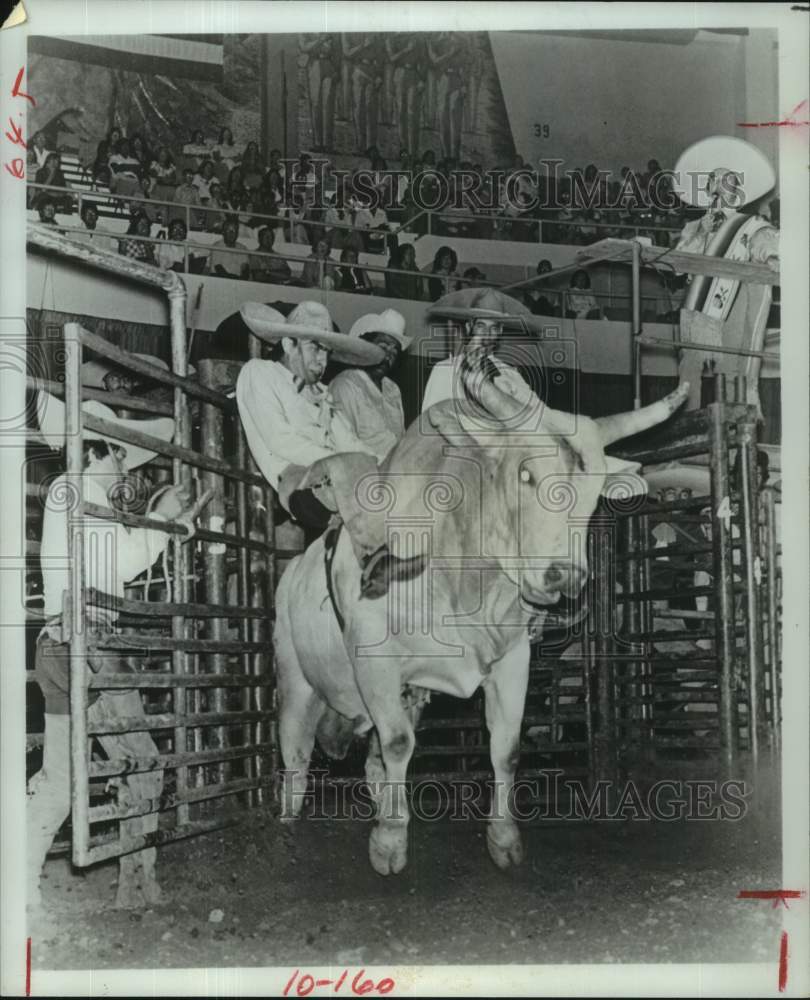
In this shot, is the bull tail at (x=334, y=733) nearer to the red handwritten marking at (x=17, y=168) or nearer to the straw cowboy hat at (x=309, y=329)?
Answer: the straw cowboy hat at (x=309, y=329)

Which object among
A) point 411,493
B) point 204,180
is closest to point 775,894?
point 411,493

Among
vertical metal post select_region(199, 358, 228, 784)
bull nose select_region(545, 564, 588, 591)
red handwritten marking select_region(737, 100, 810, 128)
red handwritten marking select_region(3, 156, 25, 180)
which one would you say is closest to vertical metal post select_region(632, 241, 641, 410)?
red handwritten marking select_region(737, 100, 810, 128)

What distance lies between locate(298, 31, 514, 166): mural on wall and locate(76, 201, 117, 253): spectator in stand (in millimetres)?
728

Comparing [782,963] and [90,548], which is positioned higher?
[90,548]

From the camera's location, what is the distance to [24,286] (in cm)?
422

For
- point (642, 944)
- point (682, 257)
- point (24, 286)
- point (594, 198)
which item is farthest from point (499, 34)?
point (642, 944)

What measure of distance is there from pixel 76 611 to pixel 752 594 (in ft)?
7.28

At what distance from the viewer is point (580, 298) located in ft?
14.4

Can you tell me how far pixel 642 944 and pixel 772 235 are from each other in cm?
240

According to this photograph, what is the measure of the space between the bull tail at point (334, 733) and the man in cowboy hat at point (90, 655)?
0.55 m

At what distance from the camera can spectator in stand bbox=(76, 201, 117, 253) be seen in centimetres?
424

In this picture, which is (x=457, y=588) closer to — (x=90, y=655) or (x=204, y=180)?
(x=90, y=655)

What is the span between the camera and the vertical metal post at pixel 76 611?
3758 millimetres

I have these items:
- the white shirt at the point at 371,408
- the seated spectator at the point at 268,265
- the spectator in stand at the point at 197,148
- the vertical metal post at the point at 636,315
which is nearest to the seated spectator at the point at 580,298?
the vertical metal post at the point at 636,315
